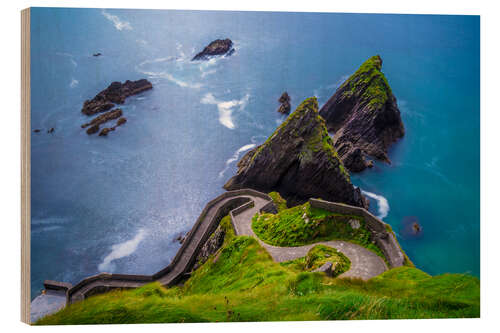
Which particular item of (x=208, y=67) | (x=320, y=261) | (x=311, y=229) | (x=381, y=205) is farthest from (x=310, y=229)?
(x=208, y=67)

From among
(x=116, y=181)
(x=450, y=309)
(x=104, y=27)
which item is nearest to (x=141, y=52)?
(x=104, y=27)

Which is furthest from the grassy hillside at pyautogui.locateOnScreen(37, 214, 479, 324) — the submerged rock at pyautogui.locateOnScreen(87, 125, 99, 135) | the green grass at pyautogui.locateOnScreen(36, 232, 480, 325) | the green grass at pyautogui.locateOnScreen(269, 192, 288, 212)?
the green grass at pyautogui.locateOnScreen(269, 192, 288, 212)

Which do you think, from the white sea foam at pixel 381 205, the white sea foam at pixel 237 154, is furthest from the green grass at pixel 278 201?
the white sea foam at pixel 381 205

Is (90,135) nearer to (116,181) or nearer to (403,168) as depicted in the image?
(116,181)

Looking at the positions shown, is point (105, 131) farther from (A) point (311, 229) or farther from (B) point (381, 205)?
(B) point (381, 205)

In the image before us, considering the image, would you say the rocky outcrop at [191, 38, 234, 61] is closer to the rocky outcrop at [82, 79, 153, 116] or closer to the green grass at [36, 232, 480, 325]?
the rocky outcrop at [82, 79, 153, 116]

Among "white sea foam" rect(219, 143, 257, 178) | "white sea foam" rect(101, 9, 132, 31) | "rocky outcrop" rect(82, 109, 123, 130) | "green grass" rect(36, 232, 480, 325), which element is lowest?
"green grass" rect(36, 232, 480, 325)

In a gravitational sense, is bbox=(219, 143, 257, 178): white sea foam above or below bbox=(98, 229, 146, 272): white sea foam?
above

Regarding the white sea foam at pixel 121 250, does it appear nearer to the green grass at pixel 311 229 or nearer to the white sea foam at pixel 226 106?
the green grass at pixel 311 229
